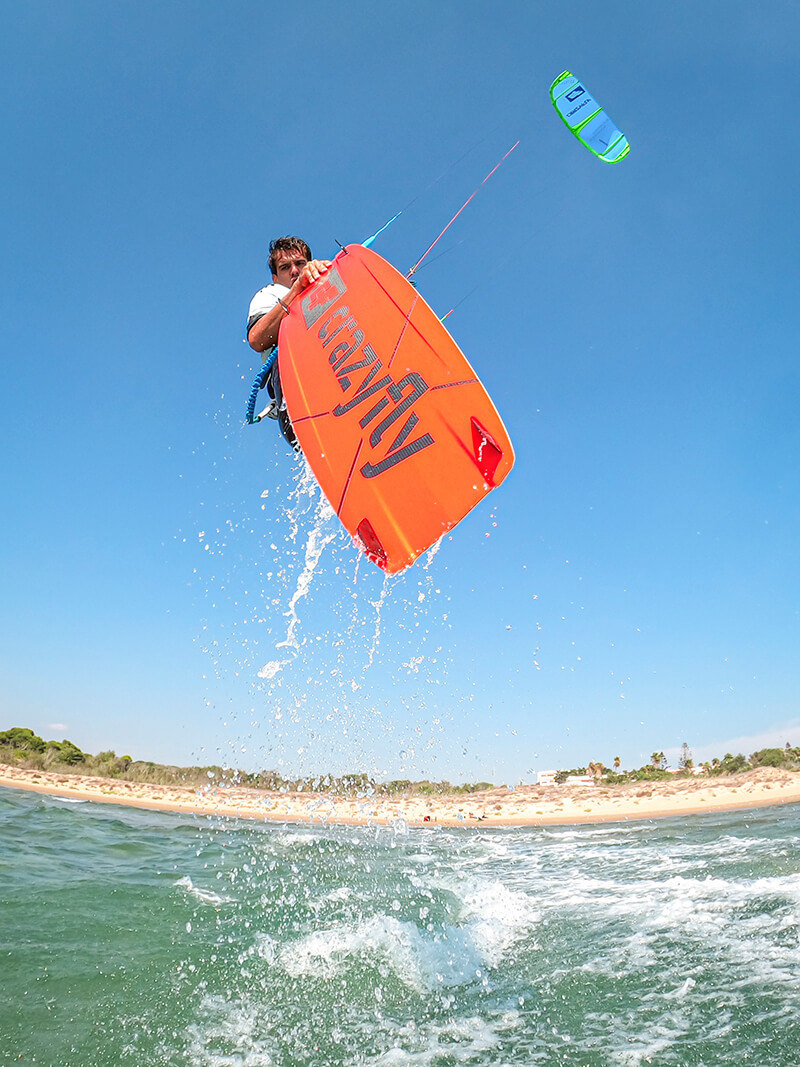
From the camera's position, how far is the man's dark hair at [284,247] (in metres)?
5.46

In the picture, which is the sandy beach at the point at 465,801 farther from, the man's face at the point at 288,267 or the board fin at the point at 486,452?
the man's face at the point at 288,267

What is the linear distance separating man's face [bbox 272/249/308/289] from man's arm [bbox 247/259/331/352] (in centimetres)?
25

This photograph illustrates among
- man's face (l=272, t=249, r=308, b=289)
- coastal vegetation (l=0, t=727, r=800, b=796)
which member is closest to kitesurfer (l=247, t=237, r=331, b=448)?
man's face (l=272, t=249, r=308, b=289)

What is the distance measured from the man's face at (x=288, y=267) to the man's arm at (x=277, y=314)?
25cm

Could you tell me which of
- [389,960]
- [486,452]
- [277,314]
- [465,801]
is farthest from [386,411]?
[465,801]

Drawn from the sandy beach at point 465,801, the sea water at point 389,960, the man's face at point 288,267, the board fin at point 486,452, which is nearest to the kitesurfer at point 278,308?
the man's face at point 288,267

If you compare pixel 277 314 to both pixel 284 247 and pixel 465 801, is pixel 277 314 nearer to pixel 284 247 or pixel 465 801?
pixel 284 247

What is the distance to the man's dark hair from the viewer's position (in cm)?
546

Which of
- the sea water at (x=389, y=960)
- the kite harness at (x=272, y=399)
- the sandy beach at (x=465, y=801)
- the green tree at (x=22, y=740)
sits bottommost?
the sandy beach at (x=465, y=801)

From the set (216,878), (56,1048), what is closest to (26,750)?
(216,878)

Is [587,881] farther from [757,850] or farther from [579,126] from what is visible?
[579,126]

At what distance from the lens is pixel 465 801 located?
938 inches

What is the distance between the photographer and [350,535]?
177 inches

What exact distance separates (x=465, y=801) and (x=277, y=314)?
23.1 meters
